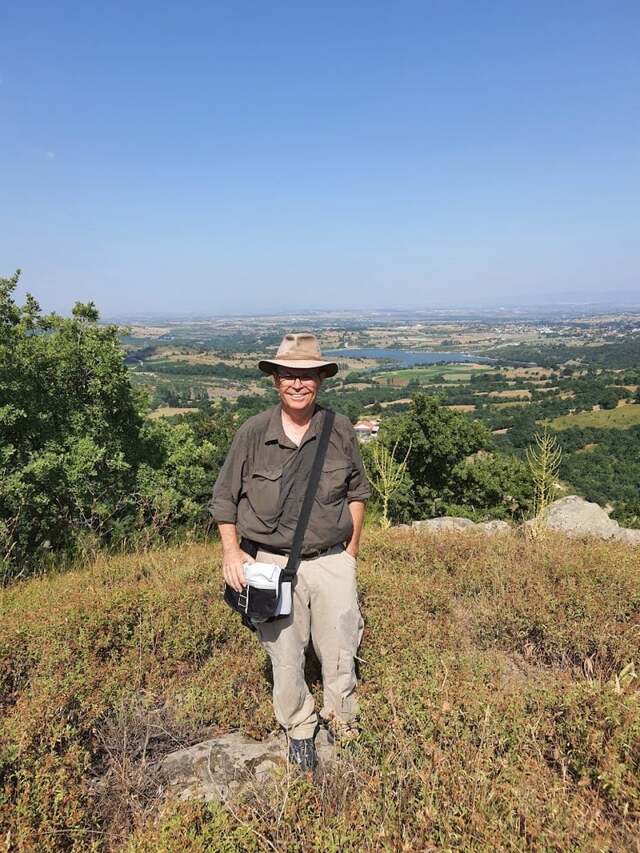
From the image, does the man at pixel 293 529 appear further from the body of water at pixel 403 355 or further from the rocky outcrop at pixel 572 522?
the body of water at pixel 403 355

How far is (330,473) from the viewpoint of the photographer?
262 centimetres

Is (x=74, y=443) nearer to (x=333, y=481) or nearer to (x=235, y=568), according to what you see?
(x=235, y=568)

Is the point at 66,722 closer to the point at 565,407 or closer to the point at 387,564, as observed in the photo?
the point at 387,564

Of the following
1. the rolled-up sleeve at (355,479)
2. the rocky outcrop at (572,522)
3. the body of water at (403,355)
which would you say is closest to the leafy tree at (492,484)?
the rocky outcrop at (572,522)

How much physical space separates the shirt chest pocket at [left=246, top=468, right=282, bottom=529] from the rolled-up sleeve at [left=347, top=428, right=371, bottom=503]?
46cm

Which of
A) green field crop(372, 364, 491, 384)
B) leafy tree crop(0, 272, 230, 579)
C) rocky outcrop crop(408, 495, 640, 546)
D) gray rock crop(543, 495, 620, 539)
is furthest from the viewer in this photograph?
green field crop(372, 364, 491, 384)

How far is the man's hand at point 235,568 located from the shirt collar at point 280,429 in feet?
2.11

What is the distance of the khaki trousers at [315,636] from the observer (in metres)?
2.56

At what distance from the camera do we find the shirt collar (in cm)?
259

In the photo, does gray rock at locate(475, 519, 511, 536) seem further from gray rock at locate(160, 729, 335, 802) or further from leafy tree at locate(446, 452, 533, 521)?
leafy tree at locate(446, 452, 533, 521)

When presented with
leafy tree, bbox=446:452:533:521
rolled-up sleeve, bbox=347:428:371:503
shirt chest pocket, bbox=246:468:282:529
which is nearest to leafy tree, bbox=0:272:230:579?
shirt chest pocket, bbox=246:468:282:529

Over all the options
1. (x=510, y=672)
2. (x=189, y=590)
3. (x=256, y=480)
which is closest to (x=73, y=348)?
(x=189, y=590)

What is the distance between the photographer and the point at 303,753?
8.00 feet

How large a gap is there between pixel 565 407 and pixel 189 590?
76.0 m
